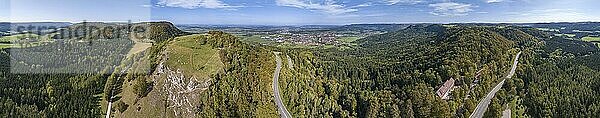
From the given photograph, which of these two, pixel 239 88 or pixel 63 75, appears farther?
pixel 63 75

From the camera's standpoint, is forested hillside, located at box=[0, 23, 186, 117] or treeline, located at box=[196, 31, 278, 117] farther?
forested hillside, located at box=[0, 23, 186, 117]

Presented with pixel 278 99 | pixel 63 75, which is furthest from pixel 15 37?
pixel 278 99

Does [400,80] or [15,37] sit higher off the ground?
[15,37]

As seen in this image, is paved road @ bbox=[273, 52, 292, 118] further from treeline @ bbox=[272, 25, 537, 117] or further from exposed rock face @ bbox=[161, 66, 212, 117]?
exposed rock face @ bbox=[161, 66, 212, 117]

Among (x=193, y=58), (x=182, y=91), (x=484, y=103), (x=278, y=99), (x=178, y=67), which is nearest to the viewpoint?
(x=182, y=91)

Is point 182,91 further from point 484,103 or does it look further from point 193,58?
point 484,103

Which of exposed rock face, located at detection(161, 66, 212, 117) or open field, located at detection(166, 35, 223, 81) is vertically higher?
open field, located at detection(166, 35, 223, 81)

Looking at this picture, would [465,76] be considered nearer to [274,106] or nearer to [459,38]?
[459,38]

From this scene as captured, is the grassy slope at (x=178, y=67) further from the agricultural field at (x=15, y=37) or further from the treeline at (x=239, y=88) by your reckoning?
the agricultural field at (x=15, y=37)

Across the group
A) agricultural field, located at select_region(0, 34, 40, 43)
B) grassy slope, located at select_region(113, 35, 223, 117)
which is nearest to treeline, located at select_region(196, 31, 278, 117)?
grassy slope, located at select_region(113, 35, 223, 117)

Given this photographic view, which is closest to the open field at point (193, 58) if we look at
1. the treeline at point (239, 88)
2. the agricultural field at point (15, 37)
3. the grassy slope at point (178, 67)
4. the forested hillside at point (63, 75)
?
the grassy slope at point (178, 67)

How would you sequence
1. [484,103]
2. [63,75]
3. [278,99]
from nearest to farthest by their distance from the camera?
[278,99] → [484,103] → [63,75]
